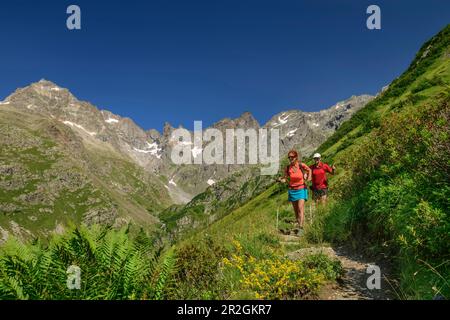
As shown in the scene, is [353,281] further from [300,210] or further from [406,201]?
[300,210]

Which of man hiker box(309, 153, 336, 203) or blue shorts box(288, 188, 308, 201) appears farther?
man hiker box(309, 153, 336, 203)

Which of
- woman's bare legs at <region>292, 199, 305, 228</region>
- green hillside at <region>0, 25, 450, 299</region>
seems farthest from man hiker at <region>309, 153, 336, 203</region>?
green hillside at <region>0, 25, 450, 299</region>

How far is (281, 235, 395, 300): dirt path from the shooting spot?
22.7ft

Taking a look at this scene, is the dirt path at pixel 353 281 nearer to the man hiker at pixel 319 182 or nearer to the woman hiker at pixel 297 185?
the woman hiker at pixel 297 185

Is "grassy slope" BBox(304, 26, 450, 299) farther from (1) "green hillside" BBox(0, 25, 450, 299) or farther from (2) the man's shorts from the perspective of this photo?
(2) the man's shorts

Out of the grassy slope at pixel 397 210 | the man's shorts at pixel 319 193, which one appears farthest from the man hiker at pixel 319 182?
the grassy slope at pixel 397 210

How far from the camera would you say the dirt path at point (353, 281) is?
691cm

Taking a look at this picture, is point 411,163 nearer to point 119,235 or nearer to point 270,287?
point 270,287

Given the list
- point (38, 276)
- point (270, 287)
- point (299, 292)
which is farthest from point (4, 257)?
point (299, 292)

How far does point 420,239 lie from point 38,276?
584cm

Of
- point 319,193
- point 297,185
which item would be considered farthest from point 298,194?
point 319,193

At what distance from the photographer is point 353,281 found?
25.5 feet

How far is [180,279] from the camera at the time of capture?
23.0 ft
